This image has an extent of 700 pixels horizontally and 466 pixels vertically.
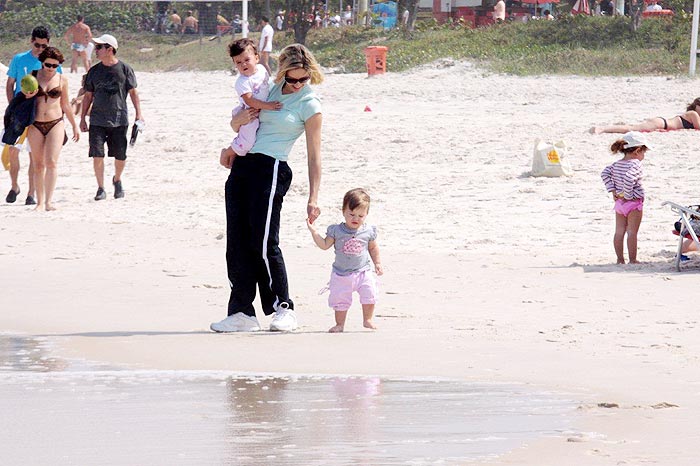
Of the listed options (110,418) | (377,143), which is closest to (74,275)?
(110,418)

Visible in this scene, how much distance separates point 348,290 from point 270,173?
751 mm

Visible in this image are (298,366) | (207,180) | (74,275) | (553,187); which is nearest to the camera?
(298,366)

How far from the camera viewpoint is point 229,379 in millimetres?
6129

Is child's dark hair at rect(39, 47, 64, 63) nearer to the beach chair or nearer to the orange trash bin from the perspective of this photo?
the beach chair

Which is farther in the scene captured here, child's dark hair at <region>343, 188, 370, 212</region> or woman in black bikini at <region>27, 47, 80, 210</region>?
woman in black bikini at <region>27, 47, 80, 210</region>

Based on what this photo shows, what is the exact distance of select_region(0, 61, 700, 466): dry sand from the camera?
20.3 ft

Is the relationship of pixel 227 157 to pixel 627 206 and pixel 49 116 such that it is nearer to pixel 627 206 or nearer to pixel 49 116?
pixel 627 206

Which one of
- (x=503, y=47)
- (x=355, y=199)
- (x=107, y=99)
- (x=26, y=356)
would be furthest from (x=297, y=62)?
(x=503, y=47)

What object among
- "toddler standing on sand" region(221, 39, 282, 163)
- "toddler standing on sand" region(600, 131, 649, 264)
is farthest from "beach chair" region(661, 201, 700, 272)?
"toddler standing on sand" region(221, 39, 282, 163)

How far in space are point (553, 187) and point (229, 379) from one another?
7.70 meters

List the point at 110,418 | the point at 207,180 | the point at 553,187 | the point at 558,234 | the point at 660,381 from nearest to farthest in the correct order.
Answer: the point at 110,418 → the point at 660,381 → the point at 558,234 → the point at 553,187 → the point at 207,180

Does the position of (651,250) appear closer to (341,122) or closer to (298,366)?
(298,366)

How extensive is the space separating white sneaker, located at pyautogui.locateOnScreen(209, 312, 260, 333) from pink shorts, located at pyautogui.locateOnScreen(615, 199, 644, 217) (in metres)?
3.45

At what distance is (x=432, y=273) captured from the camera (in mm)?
9242
